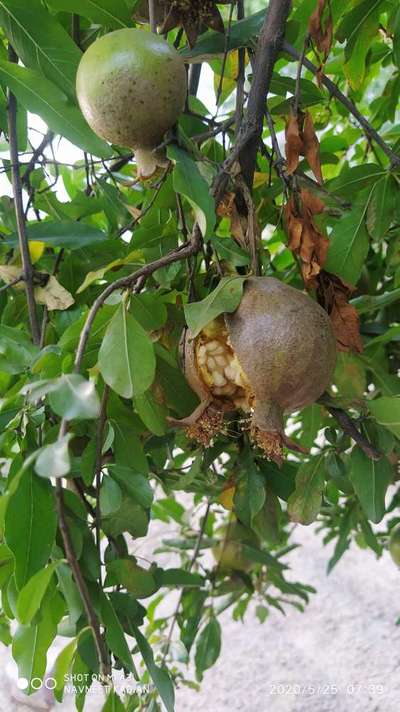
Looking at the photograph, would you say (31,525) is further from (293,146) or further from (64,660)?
(293,146)

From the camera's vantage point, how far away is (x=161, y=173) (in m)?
0.57

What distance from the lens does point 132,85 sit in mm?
471

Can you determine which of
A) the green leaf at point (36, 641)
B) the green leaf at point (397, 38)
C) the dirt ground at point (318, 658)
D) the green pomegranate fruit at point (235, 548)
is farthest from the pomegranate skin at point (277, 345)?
the dirt ground at point (318, 658)

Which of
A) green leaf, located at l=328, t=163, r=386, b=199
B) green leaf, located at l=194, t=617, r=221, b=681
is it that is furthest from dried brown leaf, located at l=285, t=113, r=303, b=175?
green leaf, located at l=194, t=617, r=221, b=681

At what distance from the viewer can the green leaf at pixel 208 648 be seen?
1154 mm

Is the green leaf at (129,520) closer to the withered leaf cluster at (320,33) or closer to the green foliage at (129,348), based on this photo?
the green foliage at (129,348)

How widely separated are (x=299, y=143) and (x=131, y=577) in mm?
376

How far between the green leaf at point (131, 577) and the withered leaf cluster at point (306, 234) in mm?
274

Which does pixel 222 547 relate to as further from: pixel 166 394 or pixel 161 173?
pixel 161 173

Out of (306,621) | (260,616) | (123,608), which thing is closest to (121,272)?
(123,608)

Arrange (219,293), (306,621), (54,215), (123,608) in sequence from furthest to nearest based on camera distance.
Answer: (306,621), (54,215), (123,608), (219,293)

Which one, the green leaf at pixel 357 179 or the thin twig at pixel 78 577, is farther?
the green leaf at pixel 357 179

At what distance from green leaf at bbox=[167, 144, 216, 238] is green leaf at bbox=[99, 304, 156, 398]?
0.07 meters

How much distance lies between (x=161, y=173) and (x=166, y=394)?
0.17 metres
